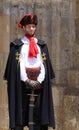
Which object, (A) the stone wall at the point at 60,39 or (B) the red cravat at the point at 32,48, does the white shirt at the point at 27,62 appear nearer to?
(B) the red cravat at the point at 32,48

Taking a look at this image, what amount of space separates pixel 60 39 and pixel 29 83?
7.69 feet

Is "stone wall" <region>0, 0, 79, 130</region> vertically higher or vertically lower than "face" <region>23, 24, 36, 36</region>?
lower

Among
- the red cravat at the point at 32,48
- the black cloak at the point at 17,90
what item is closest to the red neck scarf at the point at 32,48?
the red cravat at the point at 32,48

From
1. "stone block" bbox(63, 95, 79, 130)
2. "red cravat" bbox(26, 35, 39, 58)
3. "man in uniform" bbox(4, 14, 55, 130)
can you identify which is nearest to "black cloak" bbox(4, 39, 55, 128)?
"man in uniform" bbox(4, 14, 55, 130)

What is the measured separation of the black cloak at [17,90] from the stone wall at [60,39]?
1.92 m

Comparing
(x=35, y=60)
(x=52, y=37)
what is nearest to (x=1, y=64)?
(x=52, y=37)

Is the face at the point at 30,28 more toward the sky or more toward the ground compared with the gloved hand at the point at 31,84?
more toward the sky

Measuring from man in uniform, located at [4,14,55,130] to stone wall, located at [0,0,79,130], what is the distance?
1.97 meters

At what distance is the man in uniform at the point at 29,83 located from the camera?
569 centimetres

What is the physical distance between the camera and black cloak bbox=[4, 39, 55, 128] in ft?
18.7

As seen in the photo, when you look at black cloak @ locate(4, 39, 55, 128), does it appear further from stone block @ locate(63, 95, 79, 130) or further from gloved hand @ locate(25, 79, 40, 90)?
stone block @ locate(63, 95, 79, 130)

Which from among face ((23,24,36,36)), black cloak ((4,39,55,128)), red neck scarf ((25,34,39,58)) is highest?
face ((23,24,36,36))

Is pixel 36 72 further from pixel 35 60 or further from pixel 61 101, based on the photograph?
pixel 61 101

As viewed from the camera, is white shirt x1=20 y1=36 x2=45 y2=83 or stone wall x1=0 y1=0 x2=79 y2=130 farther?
stone wall x1=0 y1=0 x2=79 y2=130
